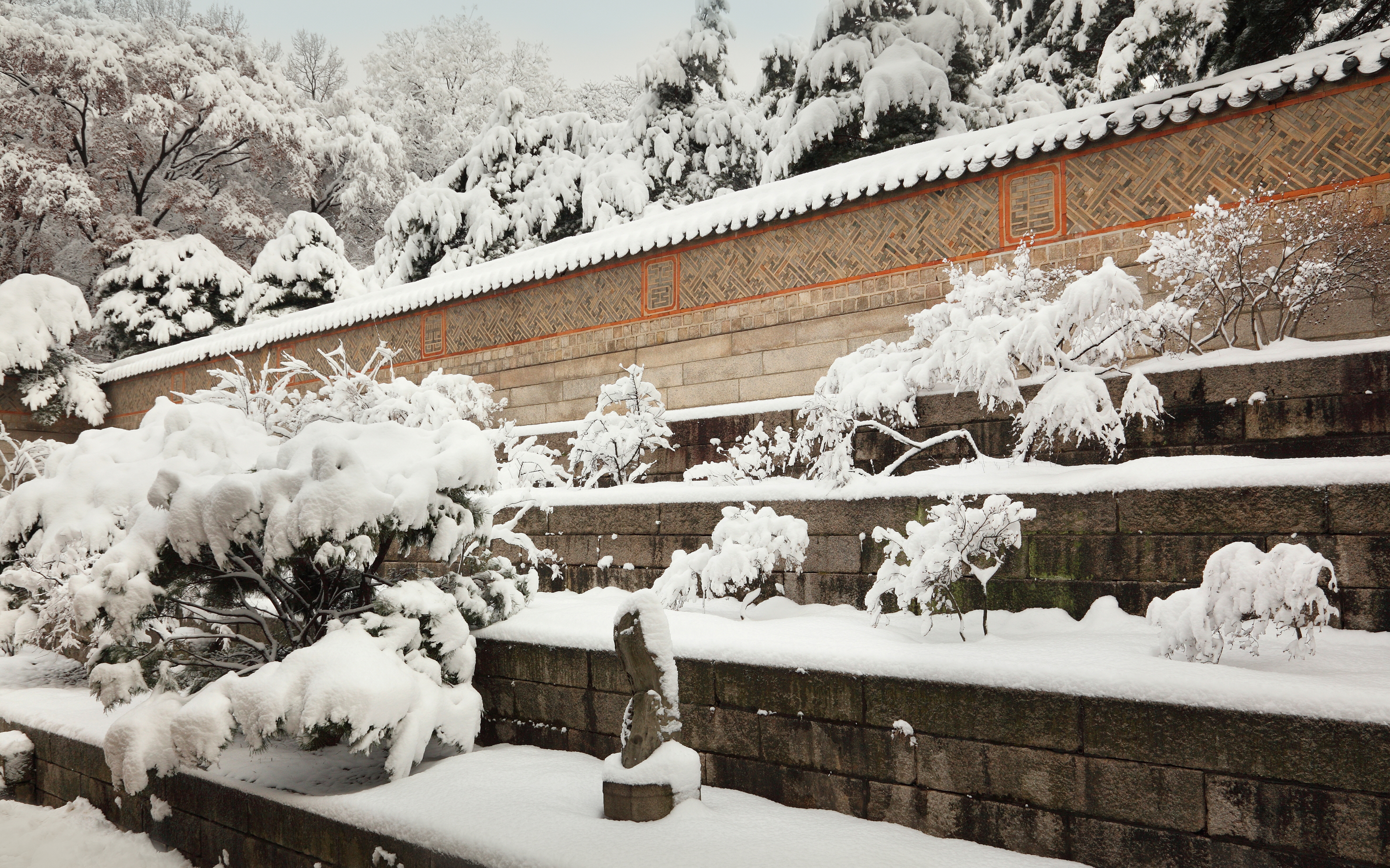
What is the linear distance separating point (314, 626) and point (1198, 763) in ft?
13.5

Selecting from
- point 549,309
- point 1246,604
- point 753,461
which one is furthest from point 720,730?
point 549,309

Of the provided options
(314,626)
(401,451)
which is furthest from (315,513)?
(314,626)

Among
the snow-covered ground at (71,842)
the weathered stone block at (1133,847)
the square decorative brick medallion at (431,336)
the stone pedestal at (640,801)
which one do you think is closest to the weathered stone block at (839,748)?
the stone pedestal at (640,801)

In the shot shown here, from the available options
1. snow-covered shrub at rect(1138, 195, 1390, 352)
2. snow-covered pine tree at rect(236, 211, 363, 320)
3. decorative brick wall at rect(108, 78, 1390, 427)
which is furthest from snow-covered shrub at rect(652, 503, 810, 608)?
snow-covered pine tree at rect(236, 211, 363, 320)

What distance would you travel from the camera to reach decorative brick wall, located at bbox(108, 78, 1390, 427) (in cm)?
620

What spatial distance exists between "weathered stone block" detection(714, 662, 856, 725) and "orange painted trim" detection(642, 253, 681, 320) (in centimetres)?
596

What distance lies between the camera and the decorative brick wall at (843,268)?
6203 mm

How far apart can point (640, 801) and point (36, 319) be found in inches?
683

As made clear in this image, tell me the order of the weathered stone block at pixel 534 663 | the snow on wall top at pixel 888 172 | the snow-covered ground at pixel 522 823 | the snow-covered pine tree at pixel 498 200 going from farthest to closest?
the snow-covered pine tree at pixel 498 200
the snow on wall top at pixel 888 172
the weathered stone block at pixel 534 663
the snow-covered ground at pixel 522 823

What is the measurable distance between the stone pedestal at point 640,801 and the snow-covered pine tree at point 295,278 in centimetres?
1581

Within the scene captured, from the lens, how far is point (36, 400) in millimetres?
15484

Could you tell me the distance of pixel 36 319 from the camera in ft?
51.2

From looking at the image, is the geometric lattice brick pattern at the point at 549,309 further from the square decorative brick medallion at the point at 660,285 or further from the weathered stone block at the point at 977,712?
the weathered stone block at the point at 977,712

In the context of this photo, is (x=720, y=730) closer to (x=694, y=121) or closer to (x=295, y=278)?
(x=694, y=121)
